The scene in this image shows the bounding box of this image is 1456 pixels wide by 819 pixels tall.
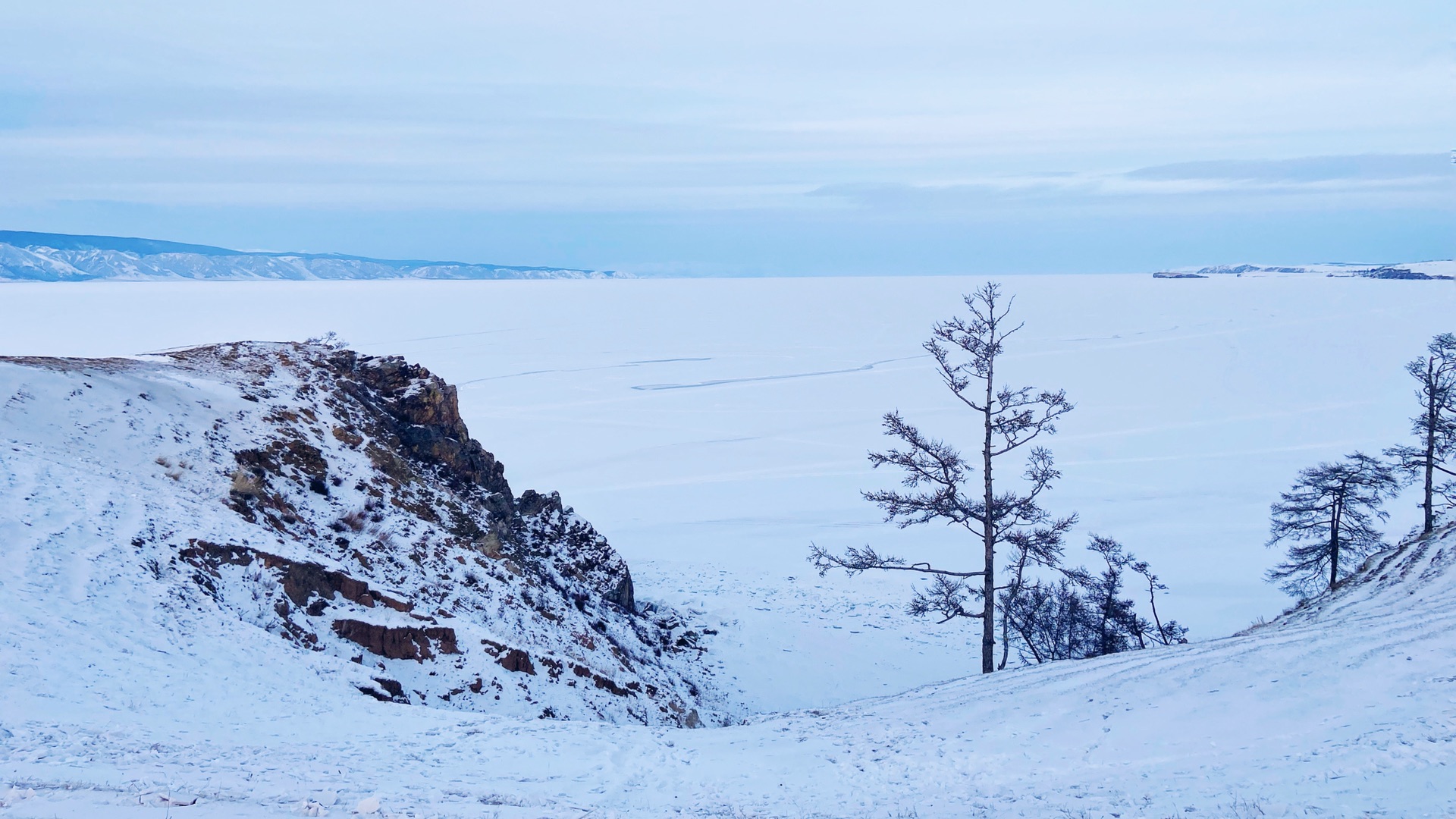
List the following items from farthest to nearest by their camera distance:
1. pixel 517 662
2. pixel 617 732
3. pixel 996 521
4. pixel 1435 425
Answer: pixel 1435 425, pixel 996 521, pixel 517 662, pixel 617 732

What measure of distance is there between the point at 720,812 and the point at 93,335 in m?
82.2

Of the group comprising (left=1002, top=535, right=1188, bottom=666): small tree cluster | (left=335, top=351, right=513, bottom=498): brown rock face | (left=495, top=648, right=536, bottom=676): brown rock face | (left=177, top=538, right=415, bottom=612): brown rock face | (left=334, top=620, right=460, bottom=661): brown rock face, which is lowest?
(left=1002, top=535, right=1188, bottom=666): small tree cluster

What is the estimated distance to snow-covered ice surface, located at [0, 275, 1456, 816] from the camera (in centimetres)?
688

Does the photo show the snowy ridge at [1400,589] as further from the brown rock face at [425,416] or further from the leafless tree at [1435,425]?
the brown rock face at [425,416]

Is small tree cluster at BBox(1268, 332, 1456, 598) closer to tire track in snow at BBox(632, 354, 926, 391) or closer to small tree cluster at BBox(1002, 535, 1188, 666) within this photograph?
small tree cluster at BBox(1002, 535, 1188, 666)

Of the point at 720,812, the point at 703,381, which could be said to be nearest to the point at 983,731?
the point at 720,812

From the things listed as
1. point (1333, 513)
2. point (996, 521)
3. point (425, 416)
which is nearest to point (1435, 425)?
point (1333, 513)

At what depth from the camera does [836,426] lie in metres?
45.4

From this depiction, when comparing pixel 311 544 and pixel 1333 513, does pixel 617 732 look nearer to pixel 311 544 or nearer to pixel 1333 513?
pixel 311 544

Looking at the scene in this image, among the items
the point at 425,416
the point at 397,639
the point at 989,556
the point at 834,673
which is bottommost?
the point at 834,673

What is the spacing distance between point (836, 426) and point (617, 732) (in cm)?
3616

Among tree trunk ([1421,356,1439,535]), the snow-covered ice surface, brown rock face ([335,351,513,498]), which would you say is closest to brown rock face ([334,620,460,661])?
the snow-covered ice surface

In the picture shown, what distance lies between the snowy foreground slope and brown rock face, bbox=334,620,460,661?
0.21 meters

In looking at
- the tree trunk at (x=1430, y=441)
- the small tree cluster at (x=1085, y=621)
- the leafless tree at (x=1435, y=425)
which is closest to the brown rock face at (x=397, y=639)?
the small tree cluster at (x=1085, y=621)
